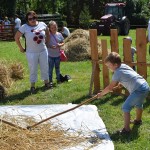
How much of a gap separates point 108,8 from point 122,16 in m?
1.12

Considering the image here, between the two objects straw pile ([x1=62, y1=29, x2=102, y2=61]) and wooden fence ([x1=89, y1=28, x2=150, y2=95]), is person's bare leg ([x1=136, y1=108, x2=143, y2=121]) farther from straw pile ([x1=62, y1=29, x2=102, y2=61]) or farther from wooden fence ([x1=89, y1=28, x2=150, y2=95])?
straw pile ([x1=62, y1=29, x2=102, y2=61])

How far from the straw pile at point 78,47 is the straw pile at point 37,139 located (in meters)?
8.00

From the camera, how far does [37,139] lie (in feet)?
15.8

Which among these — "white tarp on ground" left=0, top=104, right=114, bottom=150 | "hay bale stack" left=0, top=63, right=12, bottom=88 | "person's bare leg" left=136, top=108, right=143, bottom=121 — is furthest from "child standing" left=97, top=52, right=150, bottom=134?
"hay bale stack" left=0, top=63, right=12, bottom=88

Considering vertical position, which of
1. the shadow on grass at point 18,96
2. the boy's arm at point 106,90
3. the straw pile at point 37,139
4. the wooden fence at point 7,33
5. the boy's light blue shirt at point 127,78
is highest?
the boy's light blue shirt at point 127,78

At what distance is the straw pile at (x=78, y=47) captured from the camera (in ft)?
43.0

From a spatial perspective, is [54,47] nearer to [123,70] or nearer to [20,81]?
[20,81]

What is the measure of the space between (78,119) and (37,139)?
107 cm

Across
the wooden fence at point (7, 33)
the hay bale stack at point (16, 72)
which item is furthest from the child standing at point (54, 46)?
the wooden fence at point (7, 33)

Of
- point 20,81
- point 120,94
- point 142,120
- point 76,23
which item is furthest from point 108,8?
Result: point 142,120

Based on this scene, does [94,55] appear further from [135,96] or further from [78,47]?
[78,47]

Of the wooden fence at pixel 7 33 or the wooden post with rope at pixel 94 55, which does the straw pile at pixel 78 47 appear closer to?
→ the wooden post with rope at pixel 94 55

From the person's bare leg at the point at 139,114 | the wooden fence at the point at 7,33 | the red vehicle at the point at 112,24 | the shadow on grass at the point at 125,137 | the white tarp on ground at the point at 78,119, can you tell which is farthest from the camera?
the red vehicle at the point at 112,24

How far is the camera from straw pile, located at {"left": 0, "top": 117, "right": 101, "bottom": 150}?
15.0ft
